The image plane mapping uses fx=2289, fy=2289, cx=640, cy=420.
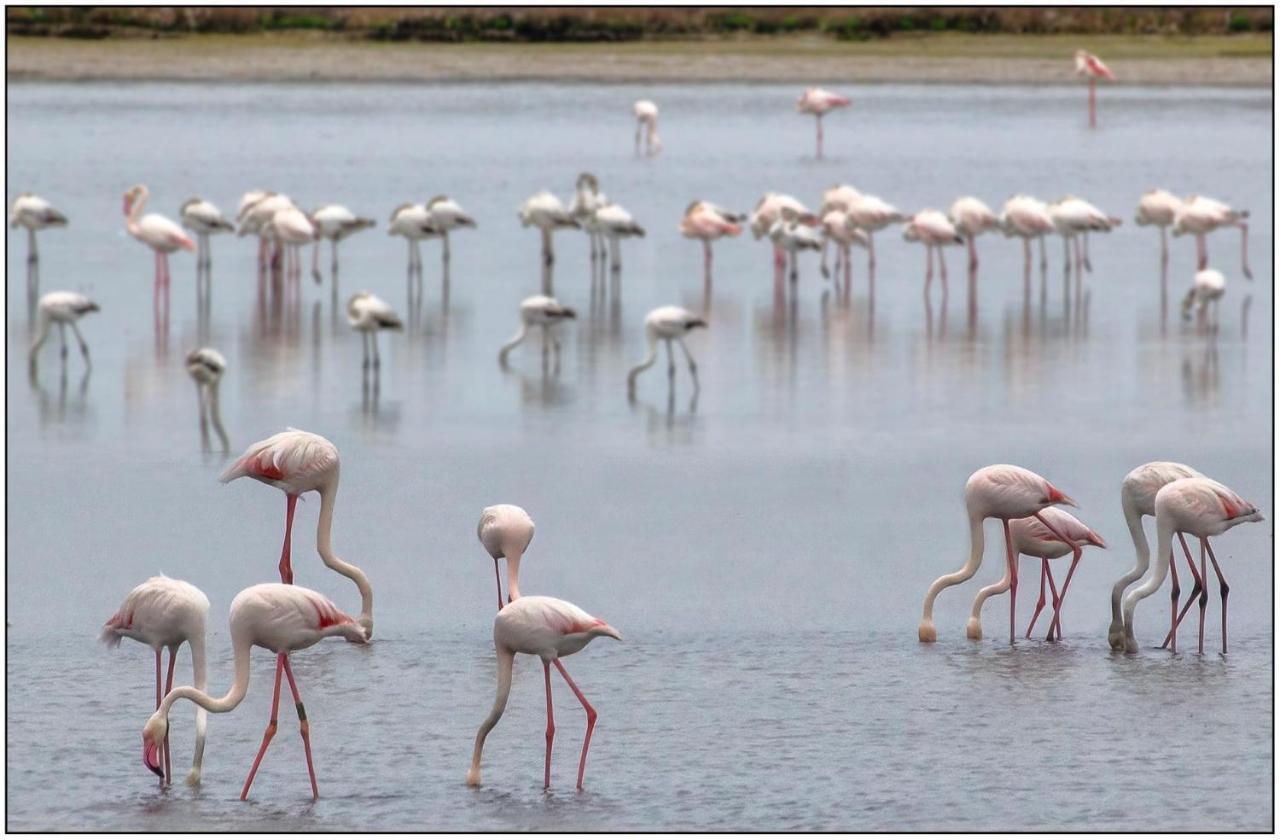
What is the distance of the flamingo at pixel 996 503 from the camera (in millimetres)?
6895

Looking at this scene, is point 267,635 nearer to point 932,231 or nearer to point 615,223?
point 932,231

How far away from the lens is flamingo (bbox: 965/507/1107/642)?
23.2 feet

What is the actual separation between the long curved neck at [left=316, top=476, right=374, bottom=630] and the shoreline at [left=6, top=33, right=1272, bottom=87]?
2601cm

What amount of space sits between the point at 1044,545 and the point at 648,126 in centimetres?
1755

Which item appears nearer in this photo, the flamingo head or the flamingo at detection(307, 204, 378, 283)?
the flamingo head

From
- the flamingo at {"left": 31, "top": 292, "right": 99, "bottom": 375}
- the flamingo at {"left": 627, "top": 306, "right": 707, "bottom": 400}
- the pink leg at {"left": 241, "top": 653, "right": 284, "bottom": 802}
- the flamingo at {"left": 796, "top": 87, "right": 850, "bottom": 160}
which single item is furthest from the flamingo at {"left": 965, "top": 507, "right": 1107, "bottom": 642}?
the flamingo at {"left": 796, "top": 87, "right": 850, "bottom": 160}

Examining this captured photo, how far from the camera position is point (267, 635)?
5598 mm

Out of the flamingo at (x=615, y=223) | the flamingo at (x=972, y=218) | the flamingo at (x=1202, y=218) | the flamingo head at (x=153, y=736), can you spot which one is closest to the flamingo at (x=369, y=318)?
the flamingo at (x=615, y=223)

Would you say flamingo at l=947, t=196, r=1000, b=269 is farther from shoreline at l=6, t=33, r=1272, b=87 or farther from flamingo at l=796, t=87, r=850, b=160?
shoreline at l=6, t=33, r=1272, b=87

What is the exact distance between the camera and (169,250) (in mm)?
14828

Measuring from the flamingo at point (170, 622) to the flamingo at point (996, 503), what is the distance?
7.87ft

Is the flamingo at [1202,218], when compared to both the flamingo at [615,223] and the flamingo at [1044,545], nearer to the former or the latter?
the flamingo at [615,223]

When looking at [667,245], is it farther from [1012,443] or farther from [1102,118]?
[1102,118]

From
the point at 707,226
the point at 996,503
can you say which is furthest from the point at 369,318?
the point at 996,503
